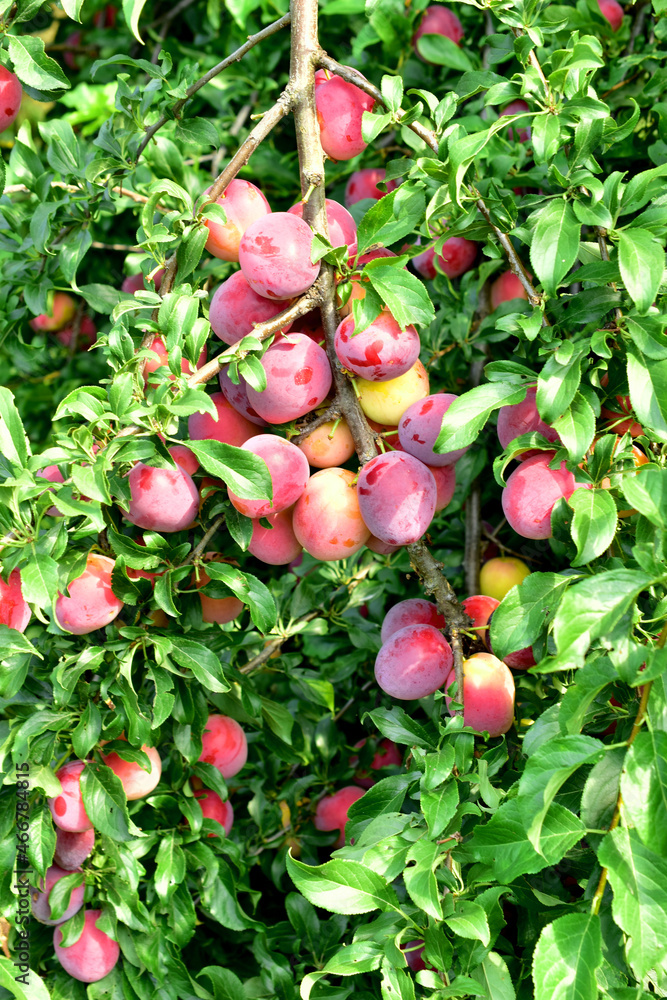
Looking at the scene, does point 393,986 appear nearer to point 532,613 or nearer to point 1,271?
point 532,613

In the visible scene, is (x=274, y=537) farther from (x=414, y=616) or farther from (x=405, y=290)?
(x=405, y=290)

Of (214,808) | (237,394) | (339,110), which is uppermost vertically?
(339,110)

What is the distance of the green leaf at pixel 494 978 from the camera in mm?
737

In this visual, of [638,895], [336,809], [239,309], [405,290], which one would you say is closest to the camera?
[638,895]

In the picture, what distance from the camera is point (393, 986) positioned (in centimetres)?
70

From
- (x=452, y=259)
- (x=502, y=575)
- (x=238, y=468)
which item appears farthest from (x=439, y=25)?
(x=238, y=468)

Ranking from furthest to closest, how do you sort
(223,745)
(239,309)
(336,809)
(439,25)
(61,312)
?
(61,312) → (439,25) → (336,809) → (223,745) → (239,309)

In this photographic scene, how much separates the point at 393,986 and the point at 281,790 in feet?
2.41

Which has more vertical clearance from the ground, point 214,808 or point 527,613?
point 527,613

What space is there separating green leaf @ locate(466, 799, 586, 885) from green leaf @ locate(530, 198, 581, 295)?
47 cm

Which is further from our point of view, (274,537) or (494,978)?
(274,537)

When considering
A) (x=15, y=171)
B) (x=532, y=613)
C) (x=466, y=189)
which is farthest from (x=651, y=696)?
(x=15, y=171)

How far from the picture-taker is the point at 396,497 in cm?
91

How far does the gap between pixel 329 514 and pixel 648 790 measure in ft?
1.57
